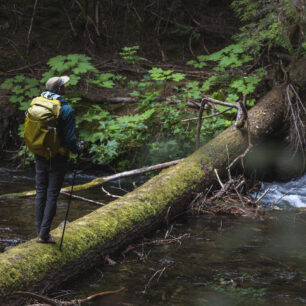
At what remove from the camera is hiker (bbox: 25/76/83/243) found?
144 inches

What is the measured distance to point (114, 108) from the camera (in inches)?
399

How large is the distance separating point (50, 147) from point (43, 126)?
0.73 ft

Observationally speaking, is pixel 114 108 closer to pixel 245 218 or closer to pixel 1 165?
pixel 1 165

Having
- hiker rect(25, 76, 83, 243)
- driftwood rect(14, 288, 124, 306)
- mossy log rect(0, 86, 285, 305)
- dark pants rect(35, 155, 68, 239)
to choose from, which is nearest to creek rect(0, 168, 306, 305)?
driftwood rect(14, 288, 124, 306)

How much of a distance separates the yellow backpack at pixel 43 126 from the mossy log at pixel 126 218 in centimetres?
99

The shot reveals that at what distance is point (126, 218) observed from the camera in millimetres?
4883

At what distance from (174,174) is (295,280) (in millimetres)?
2758

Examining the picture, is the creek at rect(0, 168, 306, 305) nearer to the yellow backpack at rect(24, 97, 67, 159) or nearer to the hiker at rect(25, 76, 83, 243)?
the hiker at rect(25, 76, 83, 243)

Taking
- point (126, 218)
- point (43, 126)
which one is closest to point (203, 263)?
point (126, 218)

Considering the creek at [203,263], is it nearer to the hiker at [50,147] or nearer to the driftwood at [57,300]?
the driftwood at [57,300]

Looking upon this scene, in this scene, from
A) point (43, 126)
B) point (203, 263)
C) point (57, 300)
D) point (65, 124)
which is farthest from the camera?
point (203, 263)

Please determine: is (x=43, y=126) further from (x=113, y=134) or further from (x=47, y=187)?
(x=113, y=134)

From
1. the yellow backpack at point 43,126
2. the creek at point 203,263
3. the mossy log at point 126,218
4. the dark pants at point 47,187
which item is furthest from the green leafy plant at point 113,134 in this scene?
the yellow backpack at point 43,126

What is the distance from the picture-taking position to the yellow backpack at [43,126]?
142 inches
